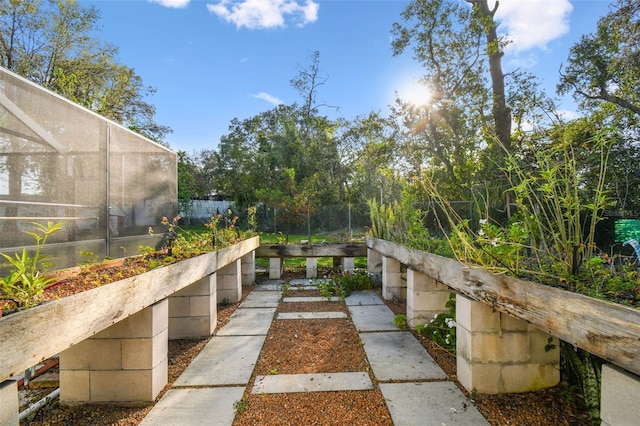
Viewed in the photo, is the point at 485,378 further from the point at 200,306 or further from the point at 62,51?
the point at 62,51

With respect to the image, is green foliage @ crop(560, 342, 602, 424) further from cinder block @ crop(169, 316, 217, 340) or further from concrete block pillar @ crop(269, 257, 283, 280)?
concrete block pillar @ crop(269, 257, 283, 280)

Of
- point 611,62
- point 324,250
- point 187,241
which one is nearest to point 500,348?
point 187,241

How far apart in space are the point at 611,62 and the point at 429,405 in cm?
918

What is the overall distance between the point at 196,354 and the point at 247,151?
14322 millimetres

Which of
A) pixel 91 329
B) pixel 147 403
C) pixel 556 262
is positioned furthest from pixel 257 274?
pixel 556 262

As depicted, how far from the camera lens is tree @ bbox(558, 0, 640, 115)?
20.8ft

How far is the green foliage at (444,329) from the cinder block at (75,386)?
2.90 meters

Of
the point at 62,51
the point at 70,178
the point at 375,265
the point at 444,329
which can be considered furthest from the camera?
Answer: the point at 62,51

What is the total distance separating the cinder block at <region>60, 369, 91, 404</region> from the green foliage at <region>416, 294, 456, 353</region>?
2900 millimetres

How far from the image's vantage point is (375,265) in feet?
19.4

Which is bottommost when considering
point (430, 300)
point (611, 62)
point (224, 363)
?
point (224, 363)

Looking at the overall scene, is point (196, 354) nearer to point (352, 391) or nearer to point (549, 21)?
point (352, 391)

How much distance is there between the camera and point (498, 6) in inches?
303

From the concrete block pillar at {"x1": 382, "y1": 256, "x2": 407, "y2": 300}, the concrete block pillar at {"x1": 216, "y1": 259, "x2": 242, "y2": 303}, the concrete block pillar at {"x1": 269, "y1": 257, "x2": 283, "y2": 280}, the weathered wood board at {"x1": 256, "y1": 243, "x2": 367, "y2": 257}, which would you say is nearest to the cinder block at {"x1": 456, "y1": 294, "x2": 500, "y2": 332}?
the concrete block pillar at {"x1": 382, "y1": 256, "x2": 407, "y2": 300}
